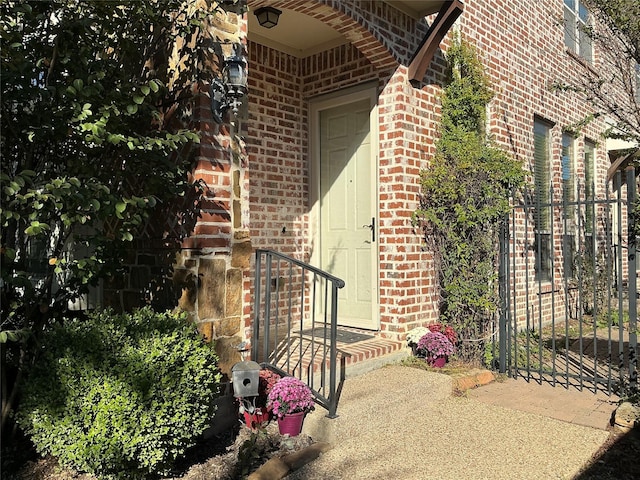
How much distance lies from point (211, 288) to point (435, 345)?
7.46ft

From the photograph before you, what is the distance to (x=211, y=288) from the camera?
3.35m

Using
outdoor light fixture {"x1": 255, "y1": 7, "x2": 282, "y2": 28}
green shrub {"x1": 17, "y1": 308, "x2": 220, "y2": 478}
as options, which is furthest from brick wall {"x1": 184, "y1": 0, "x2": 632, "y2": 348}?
green shrub {"x1": 17, "y1": 308, "x2": 220, "y2": 478}

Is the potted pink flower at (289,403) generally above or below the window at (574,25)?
below

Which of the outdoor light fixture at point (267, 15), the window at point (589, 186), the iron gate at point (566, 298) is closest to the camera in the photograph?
the iron gate at point (566, 298)

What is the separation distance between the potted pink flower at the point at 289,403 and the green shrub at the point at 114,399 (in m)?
0.57

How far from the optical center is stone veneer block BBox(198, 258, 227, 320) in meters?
3.32

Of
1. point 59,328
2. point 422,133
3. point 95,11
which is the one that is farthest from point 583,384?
point 95,11

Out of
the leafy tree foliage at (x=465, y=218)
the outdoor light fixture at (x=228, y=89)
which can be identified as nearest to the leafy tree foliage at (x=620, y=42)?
the leafy tree foliage at (x=465, y=218)

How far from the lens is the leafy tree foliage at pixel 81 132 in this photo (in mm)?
2670

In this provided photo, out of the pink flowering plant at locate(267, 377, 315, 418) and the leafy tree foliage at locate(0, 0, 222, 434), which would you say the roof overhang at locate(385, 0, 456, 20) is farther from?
the pink flowering plant at locate(267, 377, 315, 418)

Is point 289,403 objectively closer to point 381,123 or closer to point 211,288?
point 211,288

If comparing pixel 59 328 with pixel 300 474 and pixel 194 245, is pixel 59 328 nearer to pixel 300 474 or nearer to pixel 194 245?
pixel 194 245

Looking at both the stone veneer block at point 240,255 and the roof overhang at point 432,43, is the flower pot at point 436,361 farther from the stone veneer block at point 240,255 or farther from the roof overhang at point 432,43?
the roof overhang at point 432,43

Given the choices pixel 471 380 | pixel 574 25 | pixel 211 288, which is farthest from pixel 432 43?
pixel 574 25
